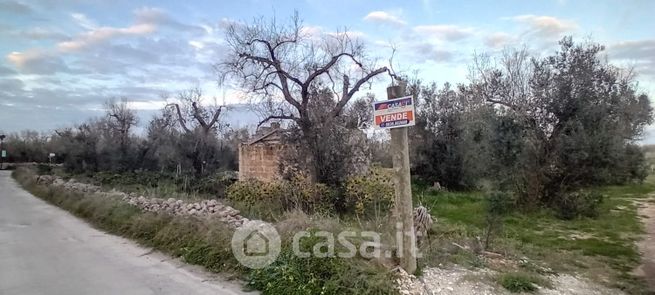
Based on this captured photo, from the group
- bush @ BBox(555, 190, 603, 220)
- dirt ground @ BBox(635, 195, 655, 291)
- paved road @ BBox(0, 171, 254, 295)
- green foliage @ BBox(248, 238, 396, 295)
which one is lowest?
dirt ground @ BBox(635, 195, 655, 291)

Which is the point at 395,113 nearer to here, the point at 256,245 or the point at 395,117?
the point at 395,117

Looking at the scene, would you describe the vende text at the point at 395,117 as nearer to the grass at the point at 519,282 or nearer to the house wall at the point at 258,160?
the grass at the point at 519,282

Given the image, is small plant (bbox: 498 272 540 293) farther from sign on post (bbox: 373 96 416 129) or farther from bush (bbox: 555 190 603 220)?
bush (bbox: 555 190 603 220)

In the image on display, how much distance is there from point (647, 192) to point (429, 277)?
1753 centimetres

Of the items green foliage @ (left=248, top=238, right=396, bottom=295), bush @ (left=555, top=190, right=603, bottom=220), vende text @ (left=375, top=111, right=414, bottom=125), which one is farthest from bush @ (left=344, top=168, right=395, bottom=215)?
vende text @ (left=375, top=111, right=414, bottom=125)

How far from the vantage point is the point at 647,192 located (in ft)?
57.5

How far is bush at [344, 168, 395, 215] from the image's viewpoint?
10.5m

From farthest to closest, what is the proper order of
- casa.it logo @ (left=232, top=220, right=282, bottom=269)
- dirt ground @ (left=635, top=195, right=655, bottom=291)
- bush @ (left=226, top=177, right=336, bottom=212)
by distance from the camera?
1. bush @ (left=226, top=177, right=336, bottom=212)
2. dirt ground @ (left=635, top=195, right=655, bottom=291)
3. casa.it logo @ (left=232, top=220, right=282, bottom=269)

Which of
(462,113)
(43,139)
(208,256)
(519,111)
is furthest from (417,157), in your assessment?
(43,139)

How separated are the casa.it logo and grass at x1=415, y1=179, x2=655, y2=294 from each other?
85.3 inches

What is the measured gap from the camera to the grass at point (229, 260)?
434 centimetres

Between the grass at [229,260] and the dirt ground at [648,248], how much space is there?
3.77 m

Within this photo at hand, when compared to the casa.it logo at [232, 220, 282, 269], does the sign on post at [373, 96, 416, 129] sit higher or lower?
higher

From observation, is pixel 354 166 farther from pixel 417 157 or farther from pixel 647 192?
pixel 647 192
